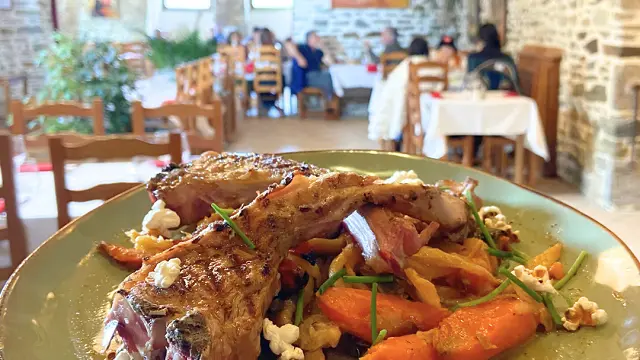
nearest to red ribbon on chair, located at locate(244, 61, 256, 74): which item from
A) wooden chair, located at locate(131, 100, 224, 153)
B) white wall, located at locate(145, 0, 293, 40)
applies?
white wall, located at locate(145, 0, 293, 40)

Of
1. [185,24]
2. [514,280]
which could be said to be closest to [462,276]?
[514,280]

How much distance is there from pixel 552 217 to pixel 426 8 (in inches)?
370

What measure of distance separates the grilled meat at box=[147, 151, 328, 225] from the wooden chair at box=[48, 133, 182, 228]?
730 millimetres

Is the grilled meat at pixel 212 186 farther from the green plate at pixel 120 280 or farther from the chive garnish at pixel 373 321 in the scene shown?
the chive garnish at pixel 373 321

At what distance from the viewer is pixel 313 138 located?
760 centimetres

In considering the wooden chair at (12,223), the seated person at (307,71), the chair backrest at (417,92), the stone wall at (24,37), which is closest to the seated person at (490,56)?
the chair backrest at (417,92)

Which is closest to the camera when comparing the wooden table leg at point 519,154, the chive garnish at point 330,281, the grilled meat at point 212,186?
the chive garnish at point 330,281

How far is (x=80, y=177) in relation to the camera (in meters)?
2.56

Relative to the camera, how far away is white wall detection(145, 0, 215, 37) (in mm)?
11312

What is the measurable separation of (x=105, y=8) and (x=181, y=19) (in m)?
1.32

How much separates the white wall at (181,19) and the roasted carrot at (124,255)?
10507mm

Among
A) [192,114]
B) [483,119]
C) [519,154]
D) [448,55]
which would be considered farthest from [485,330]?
[448,55]

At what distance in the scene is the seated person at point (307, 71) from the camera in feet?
29.7

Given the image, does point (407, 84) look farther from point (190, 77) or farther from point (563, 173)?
point (190, 77)
